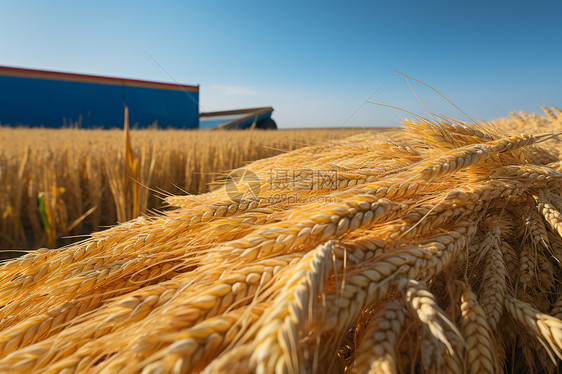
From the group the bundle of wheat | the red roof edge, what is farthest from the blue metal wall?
the bundle of wheat

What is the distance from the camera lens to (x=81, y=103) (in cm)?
1527

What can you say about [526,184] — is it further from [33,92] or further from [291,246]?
[33,92]

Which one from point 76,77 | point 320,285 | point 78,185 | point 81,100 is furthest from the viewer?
point 81,100

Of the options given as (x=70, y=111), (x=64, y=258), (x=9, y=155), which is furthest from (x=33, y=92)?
(x=64, y=258)

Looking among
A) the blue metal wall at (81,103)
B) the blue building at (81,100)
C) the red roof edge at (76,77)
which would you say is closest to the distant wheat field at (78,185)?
the blue metal wall at (81,103)

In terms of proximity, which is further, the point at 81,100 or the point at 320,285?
the point at 81,100

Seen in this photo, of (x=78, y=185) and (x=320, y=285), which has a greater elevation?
(x=320, y=285)

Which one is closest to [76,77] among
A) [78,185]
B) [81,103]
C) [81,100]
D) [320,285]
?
[81,100]

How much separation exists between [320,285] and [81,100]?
1924cm

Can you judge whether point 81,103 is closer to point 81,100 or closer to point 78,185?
point 81,100

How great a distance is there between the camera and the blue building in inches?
555

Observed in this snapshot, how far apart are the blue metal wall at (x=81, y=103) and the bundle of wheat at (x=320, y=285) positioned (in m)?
13.6

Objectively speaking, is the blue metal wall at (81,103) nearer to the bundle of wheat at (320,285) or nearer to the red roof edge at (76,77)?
the red roof edge at (76,77)

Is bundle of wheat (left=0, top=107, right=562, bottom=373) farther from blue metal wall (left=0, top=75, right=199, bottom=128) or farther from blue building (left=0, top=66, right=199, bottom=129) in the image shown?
blue building (left=0, top=66, right=199, bottom=129)
